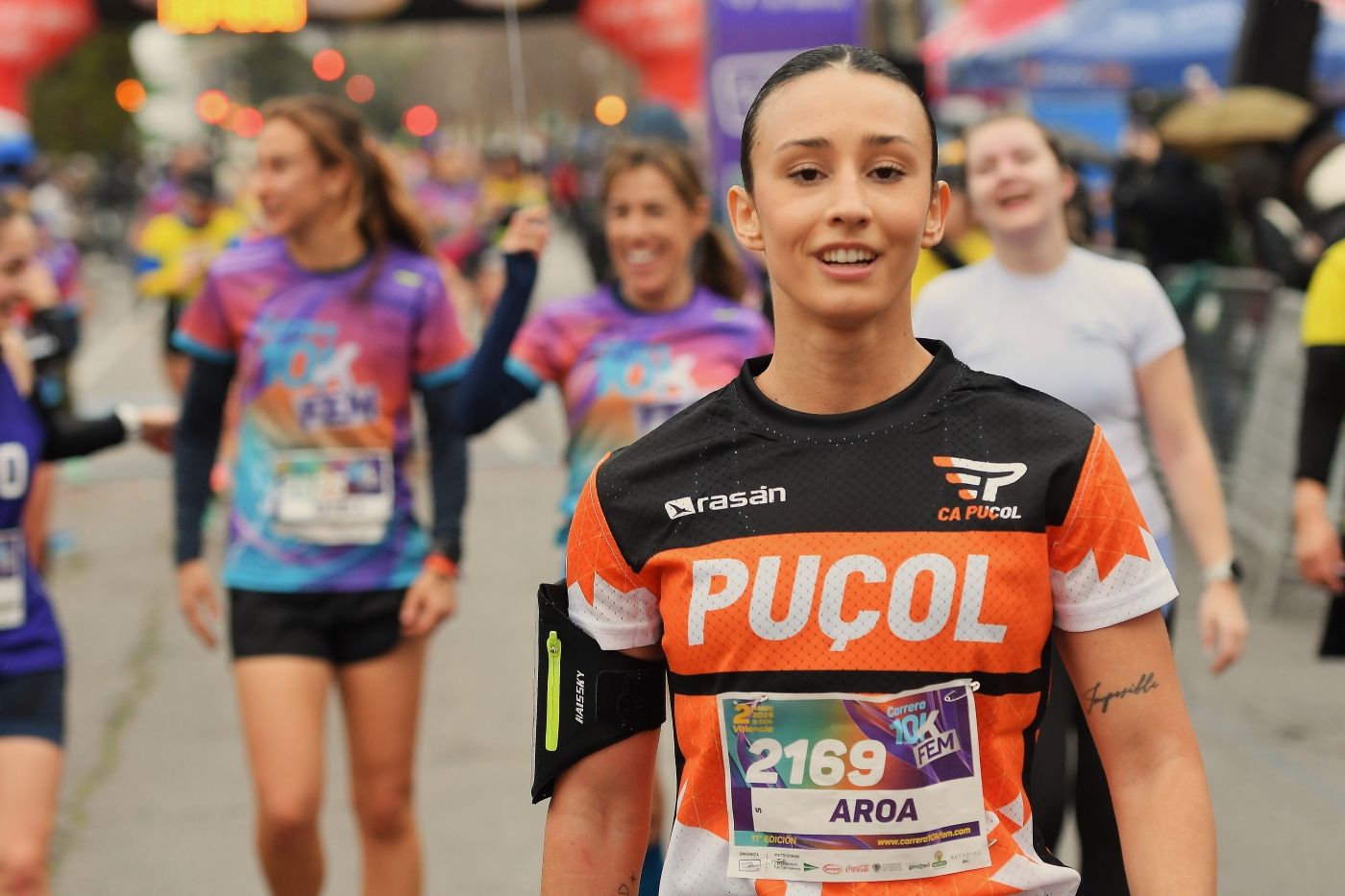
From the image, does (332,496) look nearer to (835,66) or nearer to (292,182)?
(292,182)

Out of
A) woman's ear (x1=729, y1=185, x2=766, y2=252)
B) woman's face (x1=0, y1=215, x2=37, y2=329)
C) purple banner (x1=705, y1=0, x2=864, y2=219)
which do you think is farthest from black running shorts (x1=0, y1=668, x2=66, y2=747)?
purple banner (x1=705, y1=0, x2=864, y2=219)

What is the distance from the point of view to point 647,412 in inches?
174

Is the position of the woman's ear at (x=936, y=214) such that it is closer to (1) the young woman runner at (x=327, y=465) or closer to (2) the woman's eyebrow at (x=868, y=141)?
(2) the woman's eyebrow at (x=868, y=141)

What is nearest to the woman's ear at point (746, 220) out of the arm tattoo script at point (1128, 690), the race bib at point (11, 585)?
the arm tattoo script at point (1128, 690)

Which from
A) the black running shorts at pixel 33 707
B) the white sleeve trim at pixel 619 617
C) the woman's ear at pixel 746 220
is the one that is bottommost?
the black running shorts at pixel 33 707

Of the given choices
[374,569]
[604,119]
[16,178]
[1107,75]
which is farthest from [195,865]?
[1107,75]

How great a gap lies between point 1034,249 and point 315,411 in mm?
1716

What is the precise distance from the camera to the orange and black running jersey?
210 centimetres

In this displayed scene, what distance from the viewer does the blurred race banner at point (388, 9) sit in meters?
20.4

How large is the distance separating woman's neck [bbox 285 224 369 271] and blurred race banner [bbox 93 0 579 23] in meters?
15.9

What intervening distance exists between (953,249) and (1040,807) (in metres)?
3.27

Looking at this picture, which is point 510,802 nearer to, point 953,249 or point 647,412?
point 647,412

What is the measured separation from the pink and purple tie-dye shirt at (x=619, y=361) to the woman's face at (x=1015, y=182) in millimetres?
679

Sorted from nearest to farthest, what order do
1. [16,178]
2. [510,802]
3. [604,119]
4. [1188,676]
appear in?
[604,119] → [510,802] → [1188,676] → [16,178]
